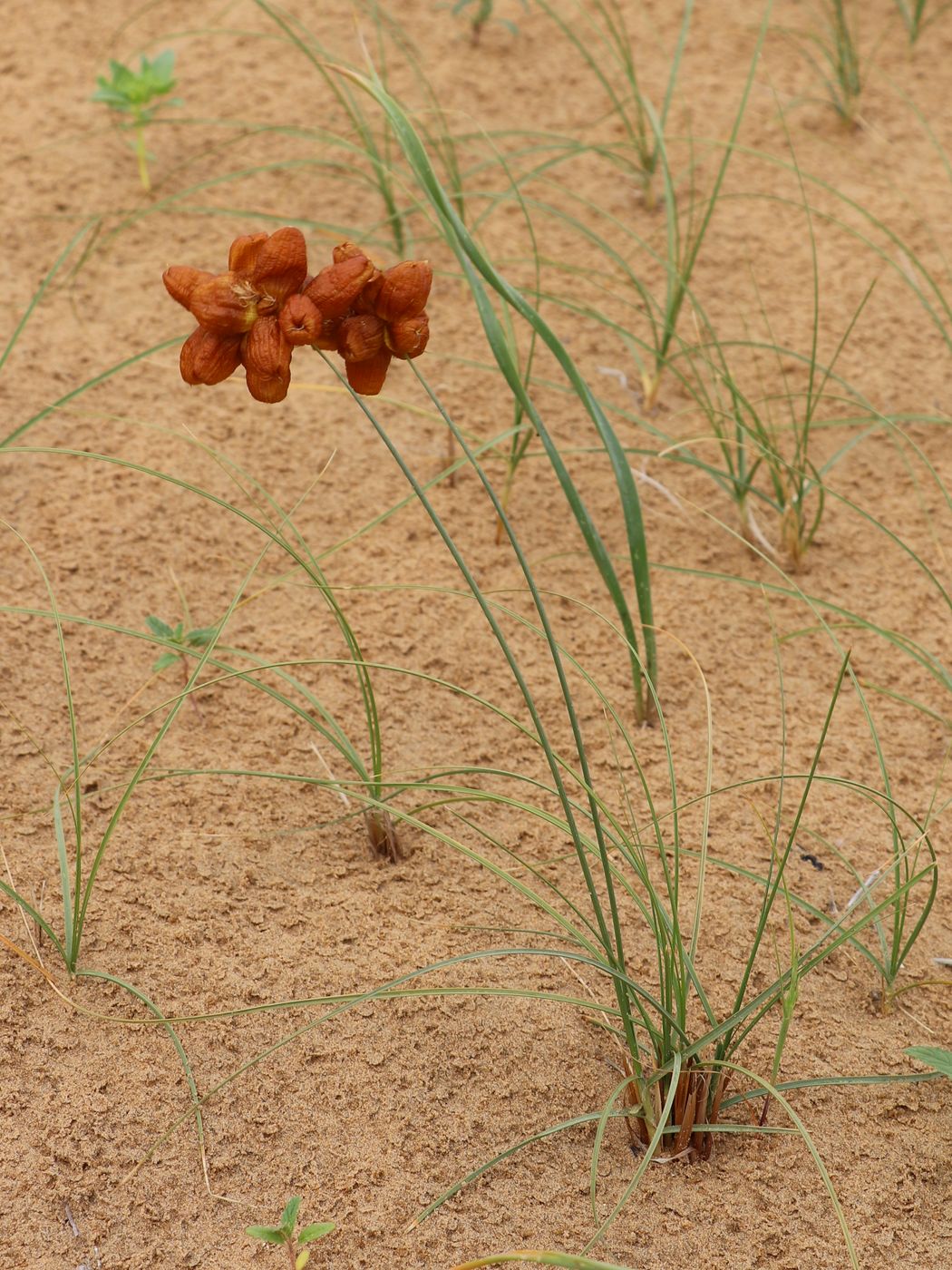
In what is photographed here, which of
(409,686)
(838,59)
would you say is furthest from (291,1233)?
(838,59)

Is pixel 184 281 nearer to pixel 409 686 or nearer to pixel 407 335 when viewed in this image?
pixel 407 335

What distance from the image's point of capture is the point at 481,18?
3.03 metres

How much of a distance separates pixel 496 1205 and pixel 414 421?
135 cm

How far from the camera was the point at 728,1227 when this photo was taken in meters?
1.29

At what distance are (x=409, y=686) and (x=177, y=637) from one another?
35cm

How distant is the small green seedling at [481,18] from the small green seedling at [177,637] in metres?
1.83

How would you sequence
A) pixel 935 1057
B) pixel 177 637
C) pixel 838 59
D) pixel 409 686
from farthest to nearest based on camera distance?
pixel 838 59, pixel 409 686, pixel 177 637, pixel 935 1057

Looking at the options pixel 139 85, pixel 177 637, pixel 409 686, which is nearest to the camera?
pixel 177 637

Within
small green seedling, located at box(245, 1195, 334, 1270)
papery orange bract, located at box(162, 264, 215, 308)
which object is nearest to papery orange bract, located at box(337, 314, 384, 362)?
papery orange bract, located at box(162, 264, 215, 308)

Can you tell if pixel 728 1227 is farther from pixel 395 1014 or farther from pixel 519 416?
pixel 519 416

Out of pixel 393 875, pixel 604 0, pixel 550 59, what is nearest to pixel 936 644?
pixel 393 875

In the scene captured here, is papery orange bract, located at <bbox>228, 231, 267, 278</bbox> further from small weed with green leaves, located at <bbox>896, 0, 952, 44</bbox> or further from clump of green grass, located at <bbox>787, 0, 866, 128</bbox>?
small weed with green leaves, located at <bbox>896, 0, 952, 44</bbox>

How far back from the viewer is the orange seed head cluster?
3.50 ft

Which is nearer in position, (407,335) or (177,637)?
(407,335)
